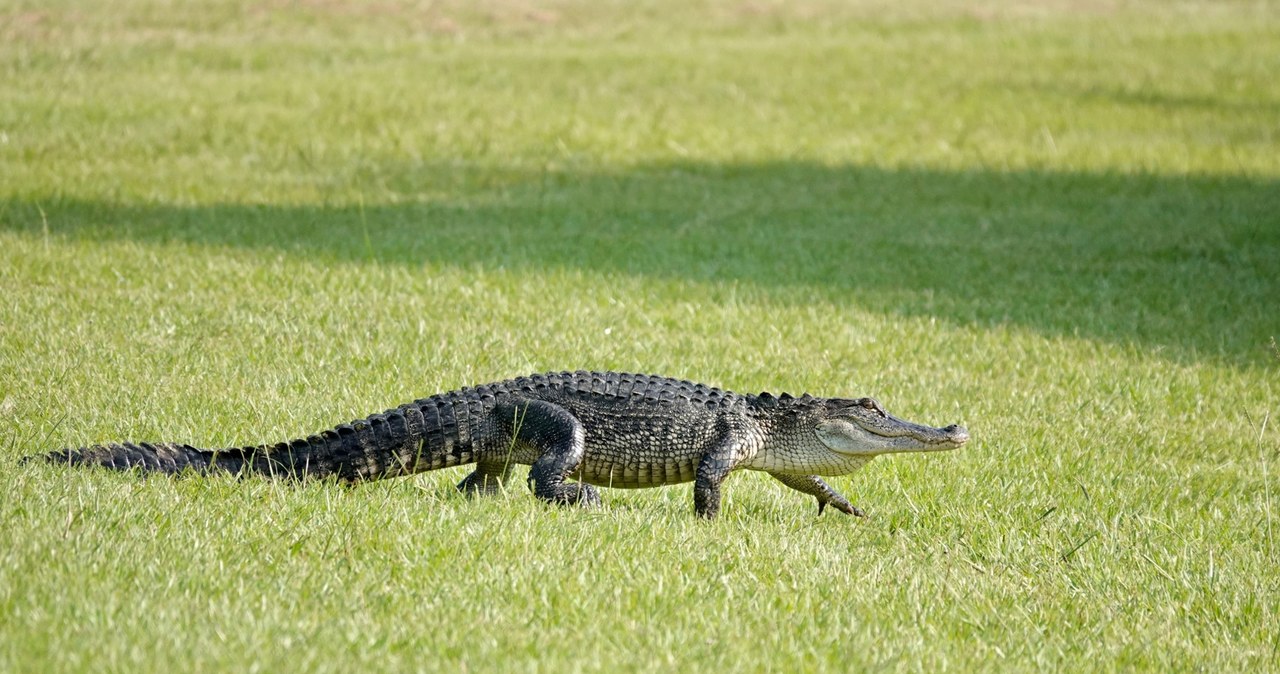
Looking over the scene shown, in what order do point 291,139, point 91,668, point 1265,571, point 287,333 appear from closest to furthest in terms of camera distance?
point 91,668, point 1265,571, point 287,333, point 291,139

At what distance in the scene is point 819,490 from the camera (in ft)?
19.6

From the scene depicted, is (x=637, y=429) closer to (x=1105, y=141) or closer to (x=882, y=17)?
(x=1105, y=141)

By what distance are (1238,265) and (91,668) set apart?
35.9ft

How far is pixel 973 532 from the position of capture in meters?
5.74

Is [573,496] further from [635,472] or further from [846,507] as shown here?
[846,507]

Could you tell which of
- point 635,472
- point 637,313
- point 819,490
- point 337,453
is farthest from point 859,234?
point 337,453

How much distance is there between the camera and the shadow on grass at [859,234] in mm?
10594

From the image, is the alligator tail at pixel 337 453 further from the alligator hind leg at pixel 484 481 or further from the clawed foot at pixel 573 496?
the clawed foot at pixel 573 496

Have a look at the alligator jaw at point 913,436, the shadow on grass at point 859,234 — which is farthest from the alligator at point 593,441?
the shadow on grass at point 859,234

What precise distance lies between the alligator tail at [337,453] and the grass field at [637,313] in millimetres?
183

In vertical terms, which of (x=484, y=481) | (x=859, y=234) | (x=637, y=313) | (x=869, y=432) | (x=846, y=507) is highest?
(x=869, y=432)

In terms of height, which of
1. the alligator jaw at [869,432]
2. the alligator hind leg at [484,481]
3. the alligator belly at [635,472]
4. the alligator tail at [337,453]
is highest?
the alligator tail at [337,453]

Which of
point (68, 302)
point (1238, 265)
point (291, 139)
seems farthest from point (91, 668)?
point (291, 139)

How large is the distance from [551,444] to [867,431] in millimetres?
1243
